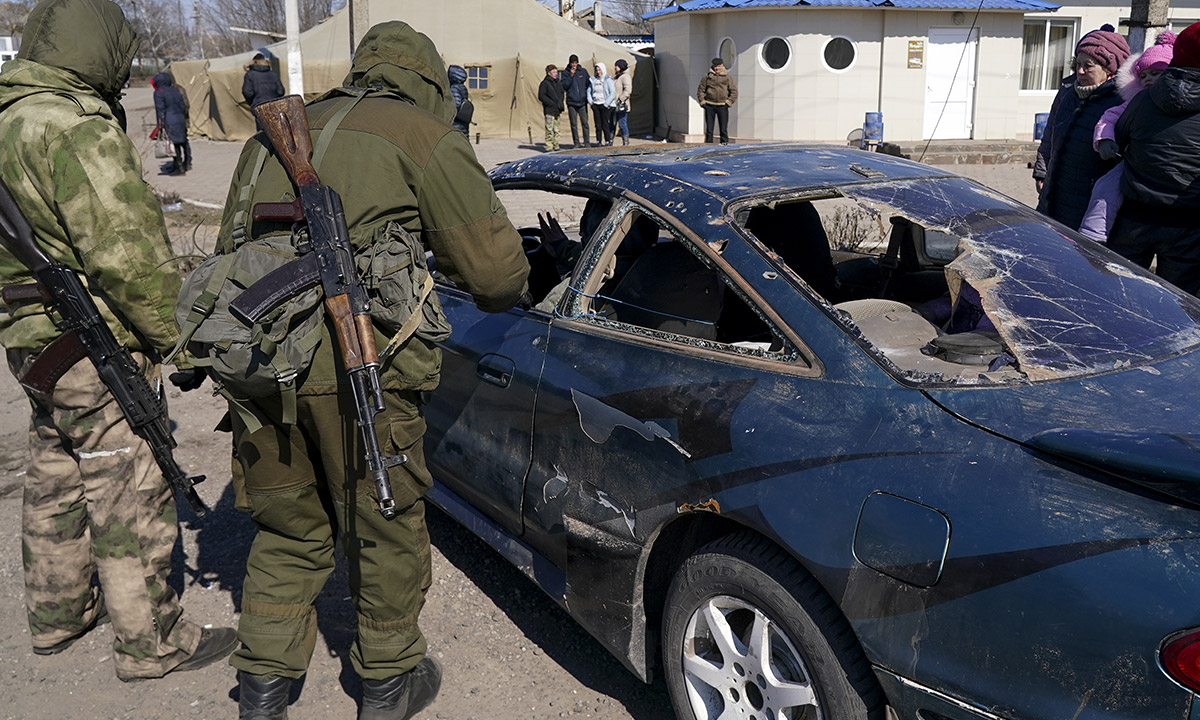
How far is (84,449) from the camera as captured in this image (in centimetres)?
297

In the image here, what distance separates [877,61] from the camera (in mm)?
17875

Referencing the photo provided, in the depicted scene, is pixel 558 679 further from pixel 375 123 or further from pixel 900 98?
pixel 900 98

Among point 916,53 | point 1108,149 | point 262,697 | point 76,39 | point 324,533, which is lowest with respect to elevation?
point 262,697

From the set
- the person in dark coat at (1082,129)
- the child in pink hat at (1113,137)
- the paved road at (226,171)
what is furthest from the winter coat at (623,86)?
the child in pink hat at (1113,137)

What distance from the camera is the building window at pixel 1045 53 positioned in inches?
765

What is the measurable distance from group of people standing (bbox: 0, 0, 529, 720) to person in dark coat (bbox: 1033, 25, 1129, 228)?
3717 millimetres

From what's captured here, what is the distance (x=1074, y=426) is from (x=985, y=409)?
17cm

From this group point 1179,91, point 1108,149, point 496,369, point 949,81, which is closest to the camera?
point 496,369

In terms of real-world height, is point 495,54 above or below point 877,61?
above

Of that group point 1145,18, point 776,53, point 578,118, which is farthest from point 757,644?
point 578,118

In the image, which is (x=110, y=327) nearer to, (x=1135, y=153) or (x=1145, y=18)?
(x=1135, y=153)

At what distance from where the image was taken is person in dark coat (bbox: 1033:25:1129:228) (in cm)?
507

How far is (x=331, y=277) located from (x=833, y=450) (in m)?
1.27

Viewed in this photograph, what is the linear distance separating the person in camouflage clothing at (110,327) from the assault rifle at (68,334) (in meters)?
0.05
